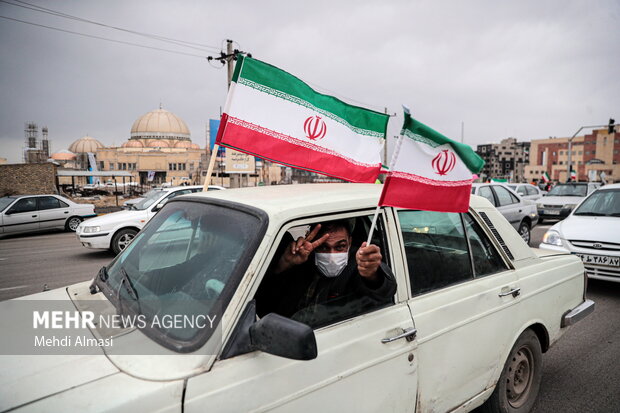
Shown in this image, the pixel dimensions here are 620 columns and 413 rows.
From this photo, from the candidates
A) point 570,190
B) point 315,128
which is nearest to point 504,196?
point 570,190

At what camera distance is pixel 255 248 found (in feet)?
5.60

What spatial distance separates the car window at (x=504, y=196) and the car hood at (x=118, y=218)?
9.33 metres

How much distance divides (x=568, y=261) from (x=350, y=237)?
2.12 m

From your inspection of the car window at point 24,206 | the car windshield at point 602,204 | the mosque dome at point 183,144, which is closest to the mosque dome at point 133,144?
the mosque dome at point 183,144

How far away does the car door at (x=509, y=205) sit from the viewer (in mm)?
9844

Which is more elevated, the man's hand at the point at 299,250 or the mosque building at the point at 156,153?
the mosque building at the point at 156,153

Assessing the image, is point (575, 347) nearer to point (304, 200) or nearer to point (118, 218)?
point (304, 200)

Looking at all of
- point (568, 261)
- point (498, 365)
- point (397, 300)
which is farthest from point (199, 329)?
point (568, 261)

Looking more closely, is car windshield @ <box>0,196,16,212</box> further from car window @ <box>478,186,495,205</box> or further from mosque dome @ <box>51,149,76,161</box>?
mosque dome @ <box>51,149,76,161</box>

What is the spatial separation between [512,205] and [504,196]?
0.34 m

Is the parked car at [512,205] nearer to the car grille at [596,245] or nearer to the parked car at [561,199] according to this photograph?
the car grille at [596,245]

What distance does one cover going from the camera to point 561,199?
15453 mm

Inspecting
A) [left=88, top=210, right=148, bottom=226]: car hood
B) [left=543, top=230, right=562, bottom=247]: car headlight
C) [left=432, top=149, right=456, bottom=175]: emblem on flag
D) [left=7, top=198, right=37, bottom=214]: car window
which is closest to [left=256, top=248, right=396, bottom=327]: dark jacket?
[left=432, top=149, right=456, bottom=175]: emblem on flag

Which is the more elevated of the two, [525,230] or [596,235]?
[596,235]
